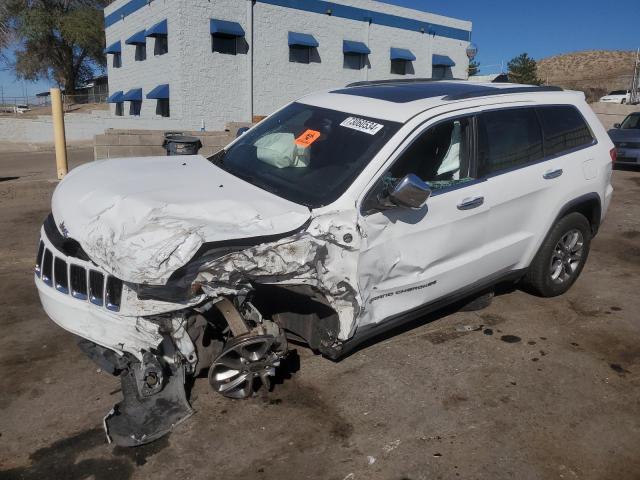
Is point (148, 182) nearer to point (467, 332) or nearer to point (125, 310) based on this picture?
point (125, 310)

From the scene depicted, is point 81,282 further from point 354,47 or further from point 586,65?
point 586,65

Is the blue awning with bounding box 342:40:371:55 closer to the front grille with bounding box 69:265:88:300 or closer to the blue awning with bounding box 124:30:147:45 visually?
the blue awning with bounding box 124:30:147:45

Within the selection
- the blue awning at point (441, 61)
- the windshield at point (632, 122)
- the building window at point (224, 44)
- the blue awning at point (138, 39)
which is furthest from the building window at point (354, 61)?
the windshield at point (632, 122)

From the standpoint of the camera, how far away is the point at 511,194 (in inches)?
164

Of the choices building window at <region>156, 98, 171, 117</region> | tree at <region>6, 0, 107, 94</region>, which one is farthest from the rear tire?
tree at <region>6, 0, 107, 94</region>

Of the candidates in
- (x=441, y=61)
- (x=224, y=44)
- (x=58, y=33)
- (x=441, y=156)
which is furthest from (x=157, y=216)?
(x=58, y=33)

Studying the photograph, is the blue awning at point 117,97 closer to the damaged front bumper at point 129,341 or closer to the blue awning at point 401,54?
the blue awning at point 401,54

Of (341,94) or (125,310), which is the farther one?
(341,94)

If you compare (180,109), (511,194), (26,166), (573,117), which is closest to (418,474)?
(511,194)

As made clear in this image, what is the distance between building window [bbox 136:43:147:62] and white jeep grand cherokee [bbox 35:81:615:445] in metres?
20.6

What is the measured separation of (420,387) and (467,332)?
101 cm

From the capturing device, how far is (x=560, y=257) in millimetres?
4996

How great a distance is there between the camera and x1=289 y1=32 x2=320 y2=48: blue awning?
21.1 meters

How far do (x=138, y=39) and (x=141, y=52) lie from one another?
107cm
